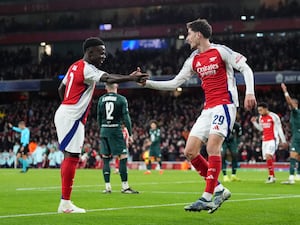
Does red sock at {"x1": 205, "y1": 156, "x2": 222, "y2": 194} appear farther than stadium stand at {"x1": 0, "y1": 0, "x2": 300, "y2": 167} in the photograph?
No

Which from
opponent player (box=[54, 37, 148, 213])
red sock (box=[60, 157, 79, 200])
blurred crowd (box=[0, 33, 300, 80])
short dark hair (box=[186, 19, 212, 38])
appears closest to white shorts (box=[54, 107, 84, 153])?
opponent player (box=[54, 37, 148, 213])

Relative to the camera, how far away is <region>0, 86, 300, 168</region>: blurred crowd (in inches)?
1647

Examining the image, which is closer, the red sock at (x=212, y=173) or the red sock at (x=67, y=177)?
the red sock at (x=212, y=173)

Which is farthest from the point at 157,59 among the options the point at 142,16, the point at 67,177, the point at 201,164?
the point at 67,177

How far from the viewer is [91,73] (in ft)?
33.9

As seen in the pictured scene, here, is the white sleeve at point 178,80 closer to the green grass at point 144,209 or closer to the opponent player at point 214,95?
the opponent player at point 214,95

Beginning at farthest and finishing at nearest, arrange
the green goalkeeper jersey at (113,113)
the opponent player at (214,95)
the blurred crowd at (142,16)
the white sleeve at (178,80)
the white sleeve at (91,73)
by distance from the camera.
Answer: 1. the blurred crowd at (142,16)
2. the green goalkeeper jersey at (113,113)
3. the white sleeve at (178,80)
4. the white sleeve at (91,73)
5. the opponent player at (214,95)

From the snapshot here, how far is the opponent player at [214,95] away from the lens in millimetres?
9953

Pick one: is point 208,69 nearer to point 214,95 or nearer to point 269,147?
point 214,95

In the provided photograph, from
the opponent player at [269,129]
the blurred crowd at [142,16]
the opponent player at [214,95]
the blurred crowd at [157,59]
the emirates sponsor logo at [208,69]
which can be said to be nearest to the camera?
the opponent player at [214,95]

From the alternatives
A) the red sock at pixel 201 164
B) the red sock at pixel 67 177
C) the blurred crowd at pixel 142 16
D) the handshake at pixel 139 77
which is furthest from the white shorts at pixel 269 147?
the blurred crowd at pixel 142 16

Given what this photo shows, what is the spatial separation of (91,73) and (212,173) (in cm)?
223

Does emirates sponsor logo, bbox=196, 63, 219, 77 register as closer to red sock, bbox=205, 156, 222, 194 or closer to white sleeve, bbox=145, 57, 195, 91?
white sleeve, bbox=145, 57, 195, 91

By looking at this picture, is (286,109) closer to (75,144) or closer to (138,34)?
(138,34)
